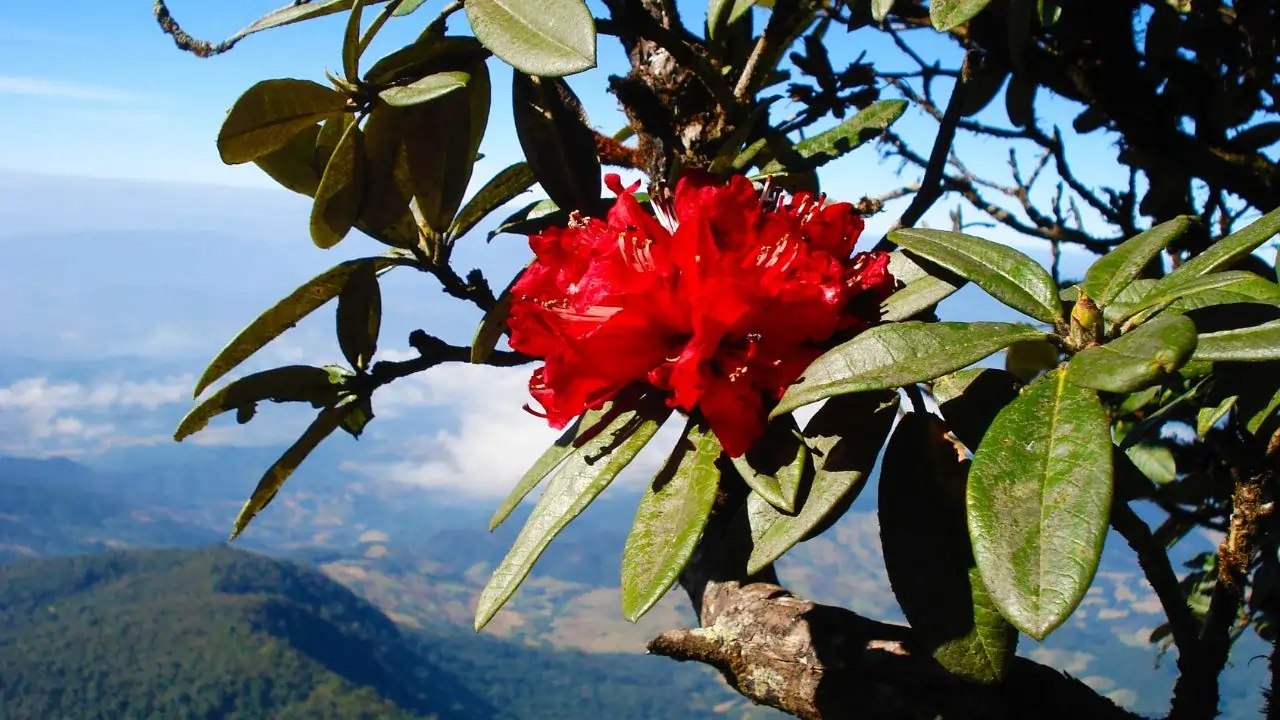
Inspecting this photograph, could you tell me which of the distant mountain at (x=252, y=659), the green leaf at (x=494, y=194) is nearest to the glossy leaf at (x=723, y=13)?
the green leaf at (x=494, y=194)

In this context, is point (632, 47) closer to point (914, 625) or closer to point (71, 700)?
point (914, 625)

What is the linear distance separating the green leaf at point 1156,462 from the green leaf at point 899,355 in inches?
69.1

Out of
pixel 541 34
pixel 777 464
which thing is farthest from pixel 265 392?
pixel 777 464

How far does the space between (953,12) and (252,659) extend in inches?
2381

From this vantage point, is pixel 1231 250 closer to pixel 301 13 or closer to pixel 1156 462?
pixel 301 13

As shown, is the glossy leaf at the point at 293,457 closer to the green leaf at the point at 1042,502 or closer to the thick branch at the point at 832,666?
the thick branch at the point at 832,666

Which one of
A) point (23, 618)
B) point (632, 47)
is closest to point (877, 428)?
point (632, 47)

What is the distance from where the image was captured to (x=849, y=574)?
354 feet

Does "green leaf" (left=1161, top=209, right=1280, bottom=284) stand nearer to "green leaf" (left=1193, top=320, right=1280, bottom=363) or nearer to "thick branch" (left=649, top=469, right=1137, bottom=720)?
"green leaf" (left=1193, top=320, right=1280, bottom=363)

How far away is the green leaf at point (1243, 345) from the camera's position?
2.06 feet

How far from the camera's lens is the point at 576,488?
2.99 feet

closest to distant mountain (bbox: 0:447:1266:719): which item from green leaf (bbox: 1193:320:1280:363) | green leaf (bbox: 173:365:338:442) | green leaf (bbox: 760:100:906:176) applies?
green leaf (bbox: 173:365:338:442)

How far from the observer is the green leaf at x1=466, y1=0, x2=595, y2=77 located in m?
0.85

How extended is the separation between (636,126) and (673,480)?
912mm
